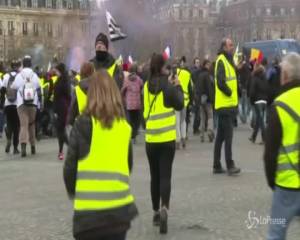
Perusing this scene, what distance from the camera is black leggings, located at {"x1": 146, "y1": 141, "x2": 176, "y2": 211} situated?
729cm

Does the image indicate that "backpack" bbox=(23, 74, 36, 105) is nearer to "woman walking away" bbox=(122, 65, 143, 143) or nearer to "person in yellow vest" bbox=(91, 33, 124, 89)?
"woman walking away" bbox=(122, 65, 143, 143)

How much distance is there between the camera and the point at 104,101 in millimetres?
4684

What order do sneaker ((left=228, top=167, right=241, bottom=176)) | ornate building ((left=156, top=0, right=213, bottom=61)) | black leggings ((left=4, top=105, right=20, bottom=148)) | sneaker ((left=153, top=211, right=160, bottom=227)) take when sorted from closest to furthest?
sneaker ((left=153, top=211, right=160, bottom=227))
sneaker ((left=228, top=167, right=241, bottom=176))
black leggings ((left=4, top=105, right=20, bottom=148))
ornate building ((left=156, top=0, right=213, bottom=61))

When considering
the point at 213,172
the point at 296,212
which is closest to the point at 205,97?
the point at 213,172

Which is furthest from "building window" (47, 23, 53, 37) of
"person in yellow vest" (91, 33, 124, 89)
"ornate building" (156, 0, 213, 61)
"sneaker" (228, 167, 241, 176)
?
"person in yellow vest" (91, 33, 124, 89)

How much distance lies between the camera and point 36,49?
93438mm

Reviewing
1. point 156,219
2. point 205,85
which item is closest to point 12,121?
point 205,85

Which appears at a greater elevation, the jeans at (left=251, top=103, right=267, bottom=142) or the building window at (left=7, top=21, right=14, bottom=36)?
the building window at (left=7, top=21, right=14, bottom=36)

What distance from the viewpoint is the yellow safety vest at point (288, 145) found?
5051mm

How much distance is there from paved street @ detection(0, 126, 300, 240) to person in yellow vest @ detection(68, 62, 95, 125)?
1152mm

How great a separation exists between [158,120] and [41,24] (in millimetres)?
110893

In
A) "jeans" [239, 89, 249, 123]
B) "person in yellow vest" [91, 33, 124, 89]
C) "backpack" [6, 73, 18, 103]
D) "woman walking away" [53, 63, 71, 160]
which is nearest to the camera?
"person in yellow vest" [91, 33, 124, 89]

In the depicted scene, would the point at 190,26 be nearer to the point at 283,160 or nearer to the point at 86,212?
the point at 283,160

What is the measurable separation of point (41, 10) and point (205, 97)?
105 meters
